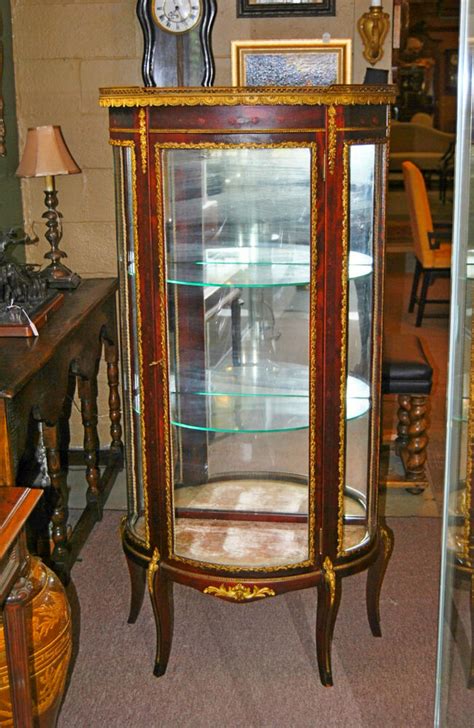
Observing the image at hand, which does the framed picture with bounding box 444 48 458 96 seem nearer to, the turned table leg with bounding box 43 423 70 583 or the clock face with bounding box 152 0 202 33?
the clock face with bounding box 152 0 202 33

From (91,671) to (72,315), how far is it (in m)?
1.15

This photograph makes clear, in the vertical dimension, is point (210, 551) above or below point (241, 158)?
below

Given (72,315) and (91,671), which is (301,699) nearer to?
(91,671)

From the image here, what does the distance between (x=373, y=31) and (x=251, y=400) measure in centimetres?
158

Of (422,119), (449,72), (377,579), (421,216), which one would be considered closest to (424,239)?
(421,216)

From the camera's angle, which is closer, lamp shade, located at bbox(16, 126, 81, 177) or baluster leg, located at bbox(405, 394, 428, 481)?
lamp shade, located at bbox(16, 126, 81, 177)

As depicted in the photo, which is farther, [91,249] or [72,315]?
[91,249]

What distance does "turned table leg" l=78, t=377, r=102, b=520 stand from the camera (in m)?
3.86

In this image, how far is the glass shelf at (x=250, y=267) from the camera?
2.76 m

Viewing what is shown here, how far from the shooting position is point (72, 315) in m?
3.35

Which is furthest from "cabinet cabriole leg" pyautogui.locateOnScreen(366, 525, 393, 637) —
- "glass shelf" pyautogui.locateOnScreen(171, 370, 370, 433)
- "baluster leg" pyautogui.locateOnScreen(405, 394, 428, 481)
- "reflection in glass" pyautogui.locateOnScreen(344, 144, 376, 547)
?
"baluster leg" pyautogui.locateOnScreen(405, 394, 428, 481)

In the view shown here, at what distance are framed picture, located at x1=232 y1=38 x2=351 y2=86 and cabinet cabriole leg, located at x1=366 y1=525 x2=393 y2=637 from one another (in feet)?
5.67

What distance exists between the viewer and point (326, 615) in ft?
9.41

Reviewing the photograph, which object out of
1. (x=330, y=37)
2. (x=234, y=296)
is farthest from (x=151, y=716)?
(x=330, y=37)
